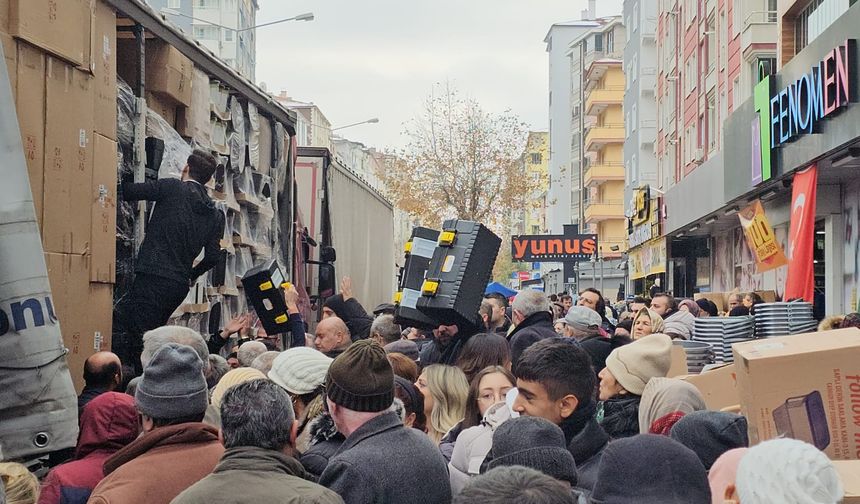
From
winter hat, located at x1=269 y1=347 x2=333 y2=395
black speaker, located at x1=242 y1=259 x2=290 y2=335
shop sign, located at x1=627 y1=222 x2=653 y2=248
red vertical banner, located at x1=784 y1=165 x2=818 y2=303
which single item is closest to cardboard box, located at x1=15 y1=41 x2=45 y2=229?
winter hat, located at x1=269 y1=347 x2=333 y2=395

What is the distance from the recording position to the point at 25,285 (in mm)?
5488

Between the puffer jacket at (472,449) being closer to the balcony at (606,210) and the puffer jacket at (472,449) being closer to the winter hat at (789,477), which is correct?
the winter hat at (789,477)

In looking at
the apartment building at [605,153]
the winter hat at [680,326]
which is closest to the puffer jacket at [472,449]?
the winter hat at [680,326]

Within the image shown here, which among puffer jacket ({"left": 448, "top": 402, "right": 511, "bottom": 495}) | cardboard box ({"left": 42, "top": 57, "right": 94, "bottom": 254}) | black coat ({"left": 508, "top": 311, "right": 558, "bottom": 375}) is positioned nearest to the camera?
puffer jacket ({"left": 448, "top": 402, "right": 511, "bottom": 495})

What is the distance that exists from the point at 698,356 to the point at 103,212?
5.23m

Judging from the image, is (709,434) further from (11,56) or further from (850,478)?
(11,56)

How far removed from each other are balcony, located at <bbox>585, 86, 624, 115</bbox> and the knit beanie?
7422cm

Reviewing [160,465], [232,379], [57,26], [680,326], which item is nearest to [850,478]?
[160,465]

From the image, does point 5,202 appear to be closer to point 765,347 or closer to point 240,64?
point 765,347

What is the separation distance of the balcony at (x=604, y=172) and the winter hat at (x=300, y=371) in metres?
73.9

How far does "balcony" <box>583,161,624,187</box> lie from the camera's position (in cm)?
7850

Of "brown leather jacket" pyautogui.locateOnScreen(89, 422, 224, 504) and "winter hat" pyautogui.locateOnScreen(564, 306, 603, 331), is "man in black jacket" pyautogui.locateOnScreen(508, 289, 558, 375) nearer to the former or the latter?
"winter hat" pyautogui.locateOnScreen(564, 306, 603, 331)

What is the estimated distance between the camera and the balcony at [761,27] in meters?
27.0

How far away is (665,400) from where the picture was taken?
5461mm
